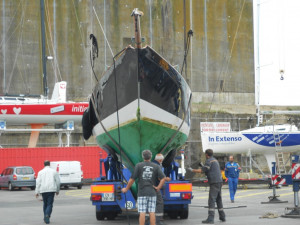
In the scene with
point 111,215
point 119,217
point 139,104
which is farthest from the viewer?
point 119,217

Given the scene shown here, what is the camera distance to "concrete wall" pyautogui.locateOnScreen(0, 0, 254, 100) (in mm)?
44719

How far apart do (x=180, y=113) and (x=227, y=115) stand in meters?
30.8

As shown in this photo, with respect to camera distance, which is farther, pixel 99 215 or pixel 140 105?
pixel 99 215

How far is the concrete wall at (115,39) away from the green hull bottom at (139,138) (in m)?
30.8

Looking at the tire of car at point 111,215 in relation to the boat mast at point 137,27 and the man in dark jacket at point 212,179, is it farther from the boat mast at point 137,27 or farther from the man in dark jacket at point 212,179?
the boat mast at point 137,27

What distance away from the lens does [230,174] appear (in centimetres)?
2053

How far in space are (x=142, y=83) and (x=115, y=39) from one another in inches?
1300

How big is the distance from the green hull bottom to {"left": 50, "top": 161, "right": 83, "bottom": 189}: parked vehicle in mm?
18169

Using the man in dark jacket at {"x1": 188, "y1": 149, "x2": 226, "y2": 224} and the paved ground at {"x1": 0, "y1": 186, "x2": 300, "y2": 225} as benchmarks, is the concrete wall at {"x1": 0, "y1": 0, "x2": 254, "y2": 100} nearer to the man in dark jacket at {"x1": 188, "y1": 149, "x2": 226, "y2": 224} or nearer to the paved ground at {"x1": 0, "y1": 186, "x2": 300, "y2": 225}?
the paved ground at {"x1": 0, "y1": 186, "x2": 300, "y2": 225}

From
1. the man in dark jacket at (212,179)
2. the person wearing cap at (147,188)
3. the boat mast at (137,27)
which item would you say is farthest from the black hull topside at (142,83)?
the person wearing cap at (147,188)

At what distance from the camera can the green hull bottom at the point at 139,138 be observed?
14.4 metres

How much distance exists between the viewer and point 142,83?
14.4 m

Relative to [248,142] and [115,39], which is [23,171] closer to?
[248,142]

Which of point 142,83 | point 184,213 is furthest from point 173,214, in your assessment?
point 142,83
